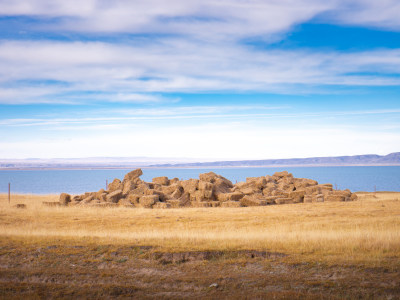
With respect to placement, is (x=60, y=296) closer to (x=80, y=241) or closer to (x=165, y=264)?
(x=165, y=264)

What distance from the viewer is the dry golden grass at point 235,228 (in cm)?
1273

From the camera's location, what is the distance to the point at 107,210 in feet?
89.6

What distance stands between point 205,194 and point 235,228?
12146 millimetres

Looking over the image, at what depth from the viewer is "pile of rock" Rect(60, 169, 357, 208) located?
100 feet

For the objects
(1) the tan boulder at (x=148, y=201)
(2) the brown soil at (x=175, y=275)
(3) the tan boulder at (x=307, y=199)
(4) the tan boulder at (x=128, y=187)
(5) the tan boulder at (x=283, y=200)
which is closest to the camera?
(2) the brown soil at (x=175, y=275)

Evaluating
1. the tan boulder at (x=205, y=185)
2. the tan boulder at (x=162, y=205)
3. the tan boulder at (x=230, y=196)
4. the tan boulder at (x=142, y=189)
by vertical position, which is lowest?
the tan boulder at (x=162, y=205)

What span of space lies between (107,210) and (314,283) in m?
20.4

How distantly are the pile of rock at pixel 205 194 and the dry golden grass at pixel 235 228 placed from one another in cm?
279

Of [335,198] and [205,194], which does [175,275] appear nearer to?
[205,194]

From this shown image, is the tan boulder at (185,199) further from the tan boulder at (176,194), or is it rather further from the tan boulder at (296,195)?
the tan boulder at (296,195)

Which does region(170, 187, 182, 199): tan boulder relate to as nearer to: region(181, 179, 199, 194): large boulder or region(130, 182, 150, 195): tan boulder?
region(181, 179, 199, 194): large boulder

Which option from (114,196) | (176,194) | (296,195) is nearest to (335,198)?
(296,195)

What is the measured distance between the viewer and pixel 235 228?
758 inches

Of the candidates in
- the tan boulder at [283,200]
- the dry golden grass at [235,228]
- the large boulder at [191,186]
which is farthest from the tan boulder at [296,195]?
the large boulder at [191,186]
